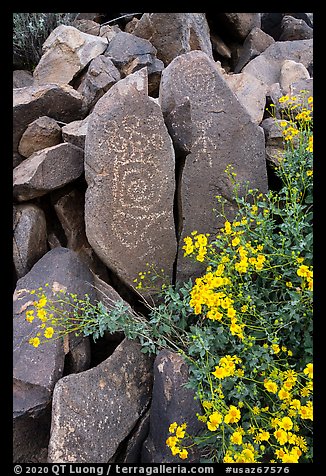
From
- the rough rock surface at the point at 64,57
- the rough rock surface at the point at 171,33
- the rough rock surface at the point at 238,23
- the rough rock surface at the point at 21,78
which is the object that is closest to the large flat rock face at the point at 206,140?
the rough rock surface at the point at 171,33

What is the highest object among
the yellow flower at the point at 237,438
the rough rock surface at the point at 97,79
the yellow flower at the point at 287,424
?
the rough rock surface at the point at 97,79

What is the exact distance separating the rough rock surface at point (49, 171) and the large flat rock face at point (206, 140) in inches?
28.7

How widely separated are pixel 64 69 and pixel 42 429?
305 cm

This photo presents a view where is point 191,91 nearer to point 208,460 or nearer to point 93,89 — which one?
point 93,89

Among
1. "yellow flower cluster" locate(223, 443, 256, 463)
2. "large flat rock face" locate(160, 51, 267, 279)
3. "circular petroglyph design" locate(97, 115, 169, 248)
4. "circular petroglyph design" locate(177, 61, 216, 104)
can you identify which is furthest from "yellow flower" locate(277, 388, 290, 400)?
"circular petroglyph design" locate(177, 61, 216, 104)

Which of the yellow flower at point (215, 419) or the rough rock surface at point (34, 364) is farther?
the rough rock surface at point (34, 364)

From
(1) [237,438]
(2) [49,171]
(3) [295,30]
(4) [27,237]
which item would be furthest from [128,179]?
(3) [295,30]

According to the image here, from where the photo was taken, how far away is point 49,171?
10.5ft

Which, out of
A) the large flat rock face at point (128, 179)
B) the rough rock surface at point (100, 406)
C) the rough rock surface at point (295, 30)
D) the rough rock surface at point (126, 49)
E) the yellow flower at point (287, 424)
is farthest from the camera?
the rough rock surface at point (295, 30)

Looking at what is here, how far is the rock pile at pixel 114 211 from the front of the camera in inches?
101

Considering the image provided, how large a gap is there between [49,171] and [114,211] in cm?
61

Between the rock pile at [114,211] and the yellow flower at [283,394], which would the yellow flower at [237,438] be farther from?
the rock pile at [114,211]

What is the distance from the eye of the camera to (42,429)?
2.69m
